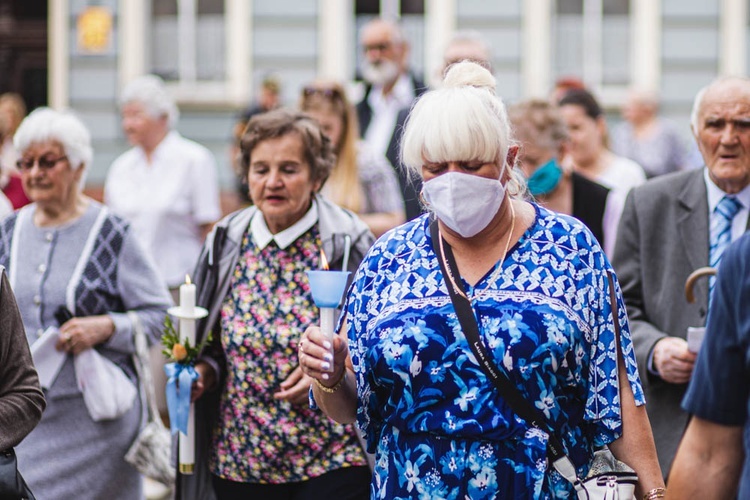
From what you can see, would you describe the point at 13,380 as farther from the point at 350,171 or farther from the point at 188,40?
the point at 188,40

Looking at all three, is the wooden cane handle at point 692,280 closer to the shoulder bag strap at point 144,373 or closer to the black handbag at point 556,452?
the black handbag at point 556,452

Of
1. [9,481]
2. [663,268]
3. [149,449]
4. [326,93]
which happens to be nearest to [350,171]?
[326,93]

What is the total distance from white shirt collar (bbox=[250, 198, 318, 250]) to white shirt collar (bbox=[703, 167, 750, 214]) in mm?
1684

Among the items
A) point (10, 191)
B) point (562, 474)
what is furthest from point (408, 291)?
point (10, 191)

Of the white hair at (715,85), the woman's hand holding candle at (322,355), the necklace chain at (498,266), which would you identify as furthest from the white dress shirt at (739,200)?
the woman's hand holding candle at (322,355)

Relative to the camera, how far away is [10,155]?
10.2 metres

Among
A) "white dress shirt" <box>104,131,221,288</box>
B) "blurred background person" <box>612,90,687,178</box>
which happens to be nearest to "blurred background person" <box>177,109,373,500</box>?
"white dress shirt" <box>104,131,221,288</box>

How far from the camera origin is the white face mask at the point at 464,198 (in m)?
3.78

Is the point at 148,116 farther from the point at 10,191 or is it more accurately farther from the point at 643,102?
the point at 643,102

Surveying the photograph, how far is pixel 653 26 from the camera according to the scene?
1551 cm

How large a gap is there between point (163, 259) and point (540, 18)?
26.0ft

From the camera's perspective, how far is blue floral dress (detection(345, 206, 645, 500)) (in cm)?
370

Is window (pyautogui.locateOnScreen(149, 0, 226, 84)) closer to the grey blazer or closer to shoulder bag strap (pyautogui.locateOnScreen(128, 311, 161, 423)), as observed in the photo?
shoulder bag strap (pyautogui.locateOnScreen(128, 311, 161, 423))

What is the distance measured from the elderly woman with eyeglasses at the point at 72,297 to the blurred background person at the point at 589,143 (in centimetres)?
353
